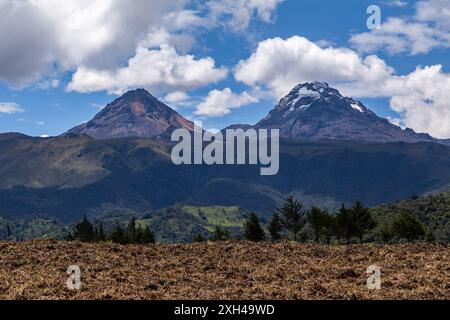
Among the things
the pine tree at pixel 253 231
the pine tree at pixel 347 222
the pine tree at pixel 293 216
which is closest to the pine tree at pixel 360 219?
the pine tree at pixel 347 222

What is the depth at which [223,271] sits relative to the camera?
94.2ft

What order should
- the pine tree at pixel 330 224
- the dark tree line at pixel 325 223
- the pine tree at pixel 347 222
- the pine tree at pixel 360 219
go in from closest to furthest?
1. the dark tree line at pixel 325 223
2. the pine tree at pixel 360 219
3. the pine tree at pixel 347 222
4. the pine tree at pixel 330 224

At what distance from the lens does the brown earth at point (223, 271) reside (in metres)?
22.4

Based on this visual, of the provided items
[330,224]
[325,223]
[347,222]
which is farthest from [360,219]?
[325,223]

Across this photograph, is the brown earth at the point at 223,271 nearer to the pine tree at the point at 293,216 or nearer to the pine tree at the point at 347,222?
the pine tree at the point at 293,216

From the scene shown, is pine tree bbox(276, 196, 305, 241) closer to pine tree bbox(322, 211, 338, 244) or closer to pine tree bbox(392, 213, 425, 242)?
pine tree bbox(322, 211, 338, 244)

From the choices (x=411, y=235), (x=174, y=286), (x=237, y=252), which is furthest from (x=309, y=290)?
(x=411, y=235)

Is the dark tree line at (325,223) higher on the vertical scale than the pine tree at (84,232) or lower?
higher

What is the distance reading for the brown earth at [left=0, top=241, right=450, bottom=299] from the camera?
2242 centimetres

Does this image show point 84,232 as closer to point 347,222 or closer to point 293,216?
point 293,216

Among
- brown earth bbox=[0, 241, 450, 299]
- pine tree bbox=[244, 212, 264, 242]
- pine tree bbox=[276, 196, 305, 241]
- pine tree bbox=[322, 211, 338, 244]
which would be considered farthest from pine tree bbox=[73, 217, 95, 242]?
brown earth bbox=[0, 241, 450, 299]

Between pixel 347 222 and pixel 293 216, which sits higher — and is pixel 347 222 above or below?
below

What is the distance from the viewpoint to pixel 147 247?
37812 millimetres

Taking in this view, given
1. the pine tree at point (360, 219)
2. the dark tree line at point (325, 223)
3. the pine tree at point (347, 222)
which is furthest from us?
the pine tree at point (347, 222)
